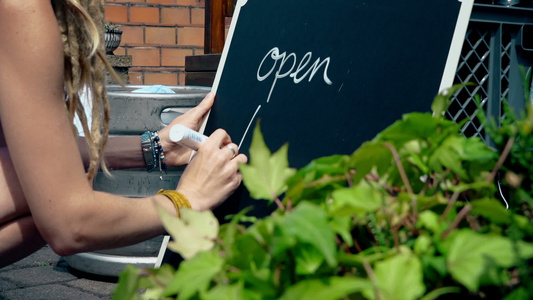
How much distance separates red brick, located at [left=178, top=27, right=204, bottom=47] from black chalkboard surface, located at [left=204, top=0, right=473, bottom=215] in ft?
9.53

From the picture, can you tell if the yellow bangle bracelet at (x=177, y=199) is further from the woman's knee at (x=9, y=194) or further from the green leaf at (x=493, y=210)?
the green leaf at (x=493, y=210)

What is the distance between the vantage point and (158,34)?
13.8ft

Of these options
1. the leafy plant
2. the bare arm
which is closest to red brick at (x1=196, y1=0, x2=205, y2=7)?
the bare arm

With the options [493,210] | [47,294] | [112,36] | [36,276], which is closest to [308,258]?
[493,210]

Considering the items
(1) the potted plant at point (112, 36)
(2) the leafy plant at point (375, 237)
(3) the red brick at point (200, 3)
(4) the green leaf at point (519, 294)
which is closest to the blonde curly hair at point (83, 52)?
(2) the leafy plant at point (375, 237)

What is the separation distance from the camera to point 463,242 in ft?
1.51

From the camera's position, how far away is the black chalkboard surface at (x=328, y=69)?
1.05m

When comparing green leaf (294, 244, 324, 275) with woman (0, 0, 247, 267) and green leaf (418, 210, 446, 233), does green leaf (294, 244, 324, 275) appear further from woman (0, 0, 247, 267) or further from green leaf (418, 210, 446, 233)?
woman (0, 0, 247, 267)

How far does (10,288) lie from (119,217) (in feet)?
4.86

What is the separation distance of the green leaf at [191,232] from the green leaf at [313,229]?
0.34ft

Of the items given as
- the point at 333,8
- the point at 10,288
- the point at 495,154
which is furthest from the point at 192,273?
the point at 10,288

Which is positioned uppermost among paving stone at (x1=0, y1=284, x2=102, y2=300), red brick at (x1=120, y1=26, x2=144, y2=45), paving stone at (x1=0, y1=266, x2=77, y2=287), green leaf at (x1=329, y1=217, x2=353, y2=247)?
green leaf at (x1=329, y1=217, x2=353, y2=247)

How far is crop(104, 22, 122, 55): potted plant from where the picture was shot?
12.7ft

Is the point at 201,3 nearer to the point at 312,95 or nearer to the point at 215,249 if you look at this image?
the point at 312,95
